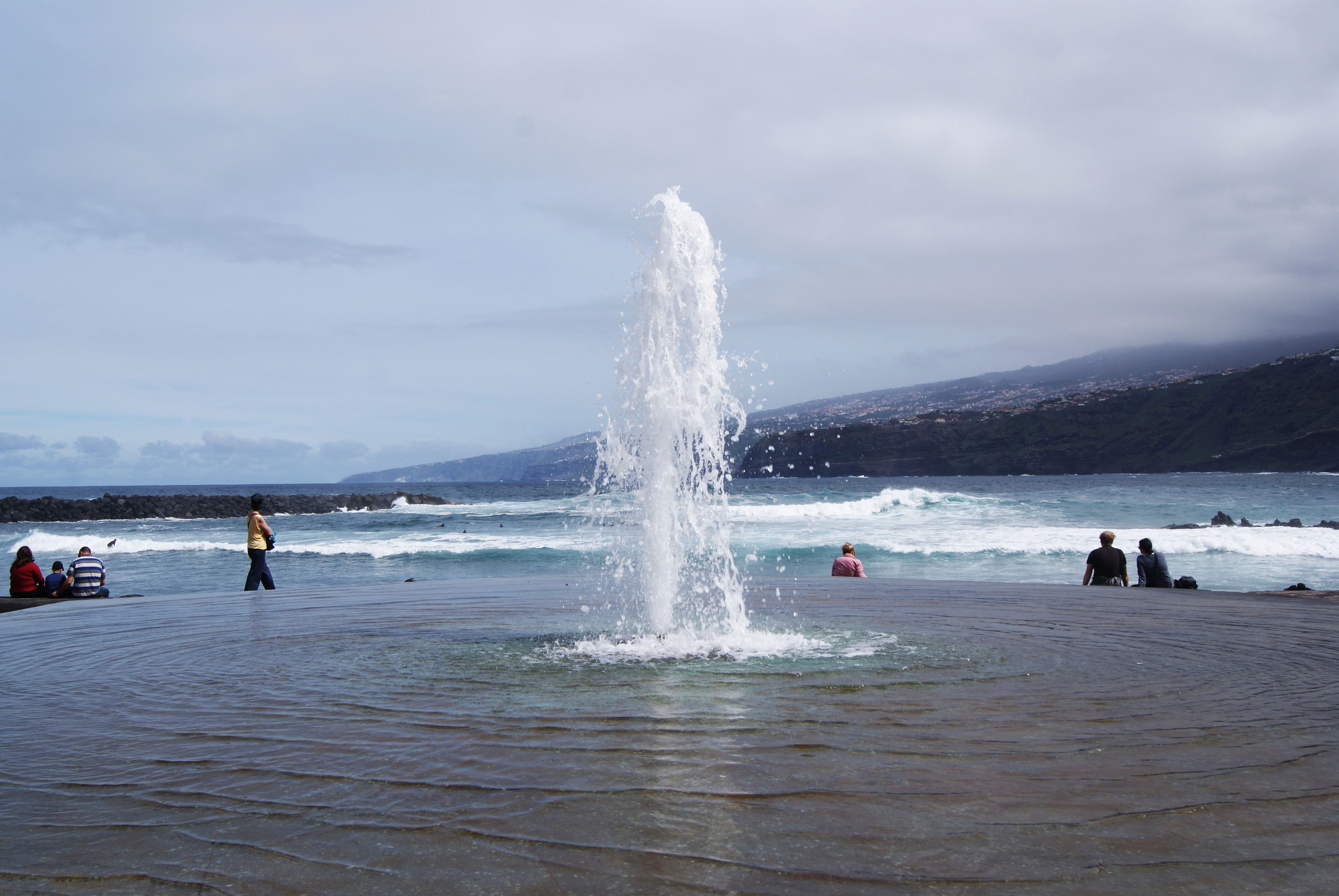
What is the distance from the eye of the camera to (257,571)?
51.7ft

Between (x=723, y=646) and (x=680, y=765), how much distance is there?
399cm

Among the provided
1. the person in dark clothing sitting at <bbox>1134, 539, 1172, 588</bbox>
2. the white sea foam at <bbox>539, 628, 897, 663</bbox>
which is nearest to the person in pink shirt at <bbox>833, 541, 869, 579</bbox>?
the person in dark clothing sitting at <bbox>1134, 539, 1172, 588</bbox>

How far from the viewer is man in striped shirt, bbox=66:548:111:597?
1441 cm

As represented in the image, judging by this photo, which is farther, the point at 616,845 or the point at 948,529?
the point at 948,529

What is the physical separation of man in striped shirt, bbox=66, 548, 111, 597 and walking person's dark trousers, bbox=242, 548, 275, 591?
2.16 metres

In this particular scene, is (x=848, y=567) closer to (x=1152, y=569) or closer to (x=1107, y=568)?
(x=1107, y=568)

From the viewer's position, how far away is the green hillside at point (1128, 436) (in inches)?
4240

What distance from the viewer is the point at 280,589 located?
1511 cm

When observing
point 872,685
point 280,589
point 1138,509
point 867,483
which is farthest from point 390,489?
point 872,685

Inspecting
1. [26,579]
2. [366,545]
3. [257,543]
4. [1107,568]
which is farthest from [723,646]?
[366,545]

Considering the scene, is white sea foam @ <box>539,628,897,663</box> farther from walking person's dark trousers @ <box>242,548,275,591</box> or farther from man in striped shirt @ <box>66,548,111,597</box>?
man in striped shirt @ <box>66,548,111,597</box>

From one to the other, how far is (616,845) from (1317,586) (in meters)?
22.9

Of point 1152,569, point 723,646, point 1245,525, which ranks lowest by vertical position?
point 1245,525

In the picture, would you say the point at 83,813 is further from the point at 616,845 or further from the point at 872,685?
the point at 872,685
